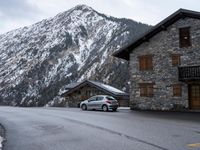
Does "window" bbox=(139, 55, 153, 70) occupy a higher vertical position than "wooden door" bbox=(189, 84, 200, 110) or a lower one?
higher

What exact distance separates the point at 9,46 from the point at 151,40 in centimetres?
12020

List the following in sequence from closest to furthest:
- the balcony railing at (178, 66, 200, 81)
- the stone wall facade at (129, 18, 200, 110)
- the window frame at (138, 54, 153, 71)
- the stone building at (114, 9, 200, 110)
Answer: the balcony railing at (178, 66, 200, 81), the stone building at (114, 9, 200, 110), the stone wall facade at (129, 18, 200, 110), the window frame at (138, 54, 153, 71)

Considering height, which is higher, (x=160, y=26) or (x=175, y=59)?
(x=160, y=26)

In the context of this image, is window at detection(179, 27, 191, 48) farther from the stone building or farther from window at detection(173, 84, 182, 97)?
window at detection(173, 84, 182, 97)

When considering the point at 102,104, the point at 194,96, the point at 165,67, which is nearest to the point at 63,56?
the point at 102,104

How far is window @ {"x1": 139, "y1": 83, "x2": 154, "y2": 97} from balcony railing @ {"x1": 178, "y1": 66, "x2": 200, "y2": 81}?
148 inches

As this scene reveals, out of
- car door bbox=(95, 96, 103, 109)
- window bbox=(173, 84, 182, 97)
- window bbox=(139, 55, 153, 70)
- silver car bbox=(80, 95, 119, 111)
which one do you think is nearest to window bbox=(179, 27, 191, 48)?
window bbox=(139, 55, 153, 70)

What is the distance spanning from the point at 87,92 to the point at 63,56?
68.1 m

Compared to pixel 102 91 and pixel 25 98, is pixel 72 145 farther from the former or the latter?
pixel 25 98

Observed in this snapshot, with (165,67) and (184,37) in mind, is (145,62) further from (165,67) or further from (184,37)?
(184,37)

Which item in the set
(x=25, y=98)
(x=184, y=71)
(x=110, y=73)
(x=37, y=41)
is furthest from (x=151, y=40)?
(x=37, y=41)

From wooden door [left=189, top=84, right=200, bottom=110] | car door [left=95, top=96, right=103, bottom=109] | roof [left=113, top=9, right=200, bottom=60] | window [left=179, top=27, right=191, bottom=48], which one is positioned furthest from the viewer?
car door [left=95, top=96, right=103, bottom=109]

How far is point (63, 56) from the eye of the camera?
11356 centimetres

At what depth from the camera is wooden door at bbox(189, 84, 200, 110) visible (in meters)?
30.5
